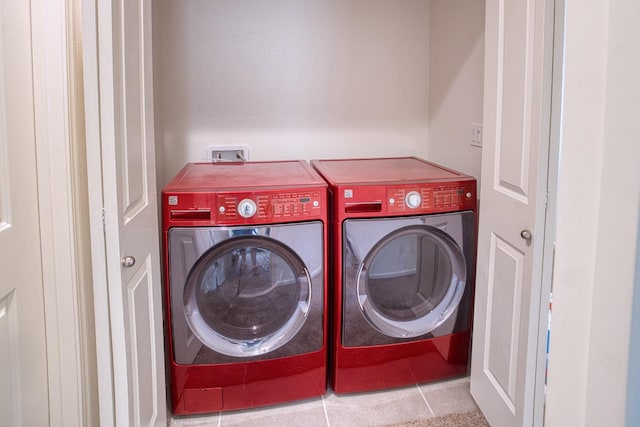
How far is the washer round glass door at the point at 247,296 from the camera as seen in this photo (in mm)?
2117

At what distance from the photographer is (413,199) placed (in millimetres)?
2230

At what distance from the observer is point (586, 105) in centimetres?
54

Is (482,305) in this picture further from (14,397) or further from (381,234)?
(14,397)

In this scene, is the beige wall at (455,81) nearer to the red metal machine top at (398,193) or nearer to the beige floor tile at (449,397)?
the red metal machine top at (398,193)

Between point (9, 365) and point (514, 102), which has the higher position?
point (514, 102)

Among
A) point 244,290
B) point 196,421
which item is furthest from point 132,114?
point 196,421

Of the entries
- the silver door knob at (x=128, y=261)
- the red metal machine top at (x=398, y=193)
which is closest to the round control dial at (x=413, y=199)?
the red metal machine top at (x=398, y=193)

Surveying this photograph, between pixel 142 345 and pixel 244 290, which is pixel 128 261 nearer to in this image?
pixel 142 345

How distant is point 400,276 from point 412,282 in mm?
64

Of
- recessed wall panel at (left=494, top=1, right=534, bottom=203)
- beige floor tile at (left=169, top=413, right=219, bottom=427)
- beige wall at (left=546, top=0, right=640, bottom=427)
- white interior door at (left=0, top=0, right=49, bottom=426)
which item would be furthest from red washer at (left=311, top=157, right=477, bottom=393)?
beige wall at (left=546, top=0, right=640, bottom=427)

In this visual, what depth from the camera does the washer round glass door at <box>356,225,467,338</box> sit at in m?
2.26

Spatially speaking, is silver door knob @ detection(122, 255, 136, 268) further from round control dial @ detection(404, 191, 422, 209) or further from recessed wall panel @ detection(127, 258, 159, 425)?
round control dial @ detection(404, 191, 422, 209)

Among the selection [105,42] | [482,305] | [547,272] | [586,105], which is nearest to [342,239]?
[482,305]

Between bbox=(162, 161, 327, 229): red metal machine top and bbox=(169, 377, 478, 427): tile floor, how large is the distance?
83 cm
